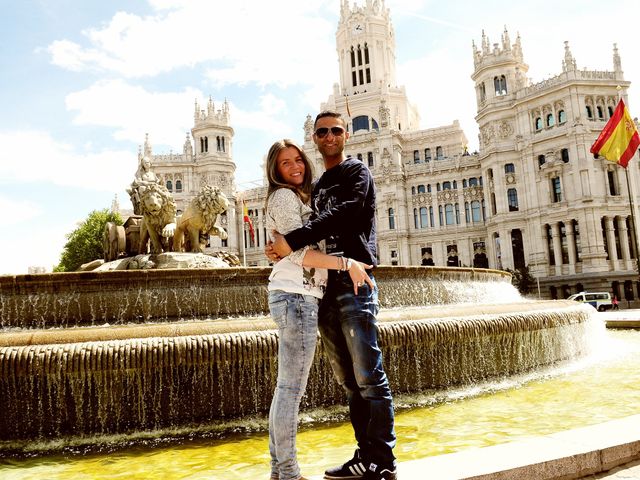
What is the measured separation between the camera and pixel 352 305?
3.00 m

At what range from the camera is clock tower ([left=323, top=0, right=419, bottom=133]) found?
70312 mm

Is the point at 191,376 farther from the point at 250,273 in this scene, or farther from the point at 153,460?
the point at 250,273

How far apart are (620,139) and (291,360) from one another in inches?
989

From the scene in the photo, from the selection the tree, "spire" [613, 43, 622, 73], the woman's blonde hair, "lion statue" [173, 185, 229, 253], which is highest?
"spire" [613, 43, 622, 73]

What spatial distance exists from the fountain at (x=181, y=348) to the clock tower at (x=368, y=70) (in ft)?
206

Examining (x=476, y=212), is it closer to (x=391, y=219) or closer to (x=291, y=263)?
(x=391, y=219)

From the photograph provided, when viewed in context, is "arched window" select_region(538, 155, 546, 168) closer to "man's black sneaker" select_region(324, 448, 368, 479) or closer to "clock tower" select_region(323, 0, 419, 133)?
"clock tower" select_region(323, 0, 419, 133)

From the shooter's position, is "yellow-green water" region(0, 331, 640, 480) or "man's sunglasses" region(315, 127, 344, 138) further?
"yellow-green water" region(0, 331, 640, 480)

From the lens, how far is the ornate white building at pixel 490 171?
45.9m

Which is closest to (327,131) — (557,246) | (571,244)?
(571,244)

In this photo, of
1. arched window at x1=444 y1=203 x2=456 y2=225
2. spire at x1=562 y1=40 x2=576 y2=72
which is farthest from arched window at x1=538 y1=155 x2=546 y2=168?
arched window at x1=444 y1=203 x2=456 y2=225

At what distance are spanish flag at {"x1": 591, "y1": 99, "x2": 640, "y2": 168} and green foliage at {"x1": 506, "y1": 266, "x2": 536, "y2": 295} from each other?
24.5 m

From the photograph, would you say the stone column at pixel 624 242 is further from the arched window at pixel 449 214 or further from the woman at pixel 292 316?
the woman at pixel 292 316

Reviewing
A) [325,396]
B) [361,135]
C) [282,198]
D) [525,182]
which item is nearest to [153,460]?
[325,396]
